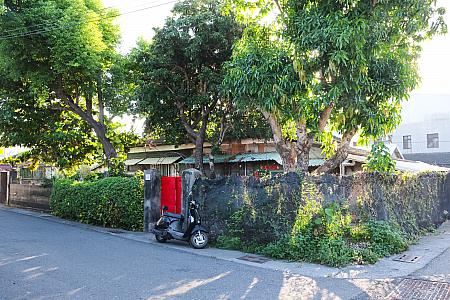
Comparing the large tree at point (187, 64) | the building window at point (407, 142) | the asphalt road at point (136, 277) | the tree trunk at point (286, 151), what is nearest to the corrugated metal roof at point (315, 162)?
the large tree at point (187, 64)

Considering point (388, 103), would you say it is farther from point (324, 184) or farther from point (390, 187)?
point (324, 184)

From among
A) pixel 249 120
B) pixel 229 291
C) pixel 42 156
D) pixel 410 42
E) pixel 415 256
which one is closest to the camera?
pixel 229 291

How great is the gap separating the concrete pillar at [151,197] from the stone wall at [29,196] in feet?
28.2

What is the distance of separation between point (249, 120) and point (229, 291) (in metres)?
11.7

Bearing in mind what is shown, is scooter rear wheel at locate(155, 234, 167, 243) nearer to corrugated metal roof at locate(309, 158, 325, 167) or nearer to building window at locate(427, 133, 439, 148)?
corrugated metal roof at locate(309, 158, 325, 167)

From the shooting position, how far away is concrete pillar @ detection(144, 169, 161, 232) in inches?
498

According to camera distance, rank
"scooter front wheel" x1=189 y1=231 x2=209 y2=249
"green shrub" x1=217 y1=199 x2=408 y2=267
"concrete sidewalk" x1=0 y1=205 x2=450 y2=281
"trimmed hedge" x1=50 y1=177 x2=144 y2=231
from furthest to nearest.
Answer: "trimmed hedge" x1=50 y1=177 x2=144 y2=231 → "scooter front wheel" x1=189 y1=231 x2=209 y2=249 → "green shrub" x1=217 y1=199 x2=408 y2=267 → "concrete sidewalk" x1=0 y1=205 x2=450 y2=281

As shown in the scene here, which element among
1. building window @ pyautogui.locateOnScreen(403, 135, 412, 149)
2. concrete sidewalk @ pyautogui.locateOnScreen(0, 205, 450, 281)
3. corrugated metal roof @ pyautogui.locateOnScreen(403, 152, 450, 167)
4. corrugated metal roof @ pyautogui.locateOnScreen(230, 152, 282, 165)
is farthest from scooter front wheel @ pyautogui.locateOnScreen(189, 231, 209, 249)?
building window @ pyautogui.locateOnScreen(403, 135, 412, 149)

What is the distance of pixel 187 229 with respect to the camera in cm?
997

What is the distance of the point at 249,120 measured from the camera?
17328 mm

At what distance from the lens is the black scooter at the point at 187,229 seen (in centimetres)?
982

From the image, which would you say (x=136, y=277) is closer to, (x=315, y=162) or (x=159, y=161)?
(x=315, y=162)

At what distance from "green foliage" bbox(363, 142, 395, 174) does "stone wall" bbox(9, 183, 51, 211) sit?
1509 cm

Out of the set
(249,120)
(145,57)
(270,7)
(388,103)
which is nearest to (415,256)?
(388,103)
